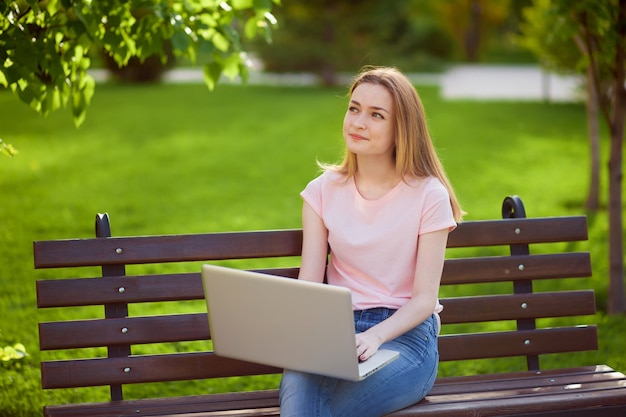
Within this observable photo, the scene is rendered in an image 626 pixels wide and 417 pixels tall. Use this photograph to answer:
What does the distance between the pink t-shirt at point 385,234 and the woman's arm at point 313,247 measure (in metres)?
0.04

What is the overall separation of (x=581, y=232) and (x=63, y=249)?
1.90m

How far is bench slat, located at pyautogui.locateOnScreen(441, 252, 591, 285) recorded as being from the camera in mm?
3461

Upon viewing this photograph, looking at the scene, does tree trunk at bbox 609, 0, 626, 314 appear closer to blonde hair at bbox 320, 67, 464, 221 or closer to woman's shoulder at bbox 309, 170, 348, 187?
blonde hair at bbox 320, 67, 464, 221

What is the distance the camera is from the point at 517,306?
3510 mm

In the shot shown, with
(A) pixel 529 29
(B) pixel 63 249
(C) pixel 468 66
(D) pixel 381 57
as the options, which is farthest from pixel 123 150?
(C) pixel 468 66

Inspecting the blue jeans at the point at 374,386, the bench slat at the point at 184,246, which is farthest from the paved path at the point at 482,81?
the blue jeans at the point at 374,386

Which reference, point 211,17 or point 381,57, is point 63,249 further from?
point 381,57

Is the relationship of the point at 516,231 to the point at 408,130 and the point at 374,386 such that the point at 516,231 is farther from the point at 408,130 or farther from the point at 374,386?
the point at 374,386

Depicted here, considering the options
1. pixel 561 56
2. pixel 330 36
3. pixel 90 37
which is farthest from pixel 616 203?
pixel 330 36

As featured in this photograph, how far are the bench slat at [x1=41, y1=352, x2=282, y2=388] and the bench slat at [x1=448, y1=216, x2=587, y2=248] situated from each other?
848 mm

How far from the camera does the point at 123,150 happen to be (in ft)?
38.2

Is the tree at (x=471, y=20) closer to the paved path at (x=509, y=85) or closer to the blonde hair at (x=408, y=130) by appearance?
the paved path at (x=509, y=85)

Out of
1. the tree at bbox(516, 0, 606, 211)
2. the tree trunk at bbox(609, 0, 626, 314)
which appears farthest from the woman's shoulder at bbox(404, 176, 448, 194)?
the tree at bbox(516, 0, 606, 211)

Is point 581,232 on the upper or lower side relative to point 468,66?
lower
